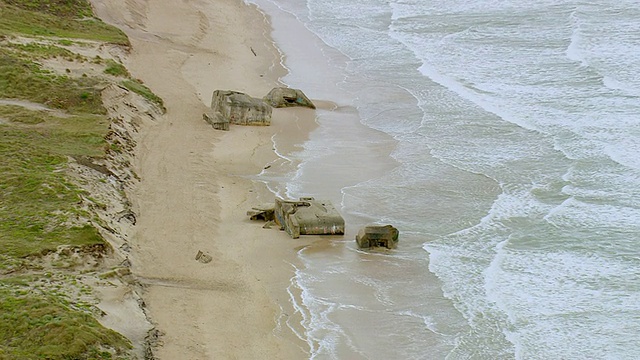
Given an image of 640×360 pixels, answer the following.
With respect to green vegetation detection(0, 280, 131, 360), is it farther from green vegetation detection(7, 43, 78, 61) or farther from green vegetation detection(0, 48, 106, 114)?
green vegetation detection(7, 43, 78, 61)

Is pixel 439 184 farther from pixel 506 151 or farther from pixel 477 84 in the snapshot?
pixel 477 84

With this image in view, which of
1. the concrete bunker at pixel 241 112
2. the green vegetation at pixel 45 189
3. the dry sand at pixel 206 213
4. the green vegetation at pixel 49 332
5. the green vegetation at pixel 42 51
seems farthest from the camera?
the green vegetation at pixel 42 51

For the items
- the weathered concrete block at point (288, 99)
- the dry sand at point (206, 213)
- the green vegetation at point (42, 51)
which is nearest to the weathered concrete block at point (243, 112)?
the dry sand at point (206, 213)

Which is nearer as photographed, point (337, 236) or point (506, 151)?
point (337, 236)

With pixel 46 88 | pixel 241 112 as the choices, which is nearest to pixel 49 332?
pixel 46 88

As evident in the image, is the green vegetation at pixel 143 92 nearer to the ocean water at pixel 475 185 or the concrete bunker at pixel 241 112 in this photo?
the concrete bunker at pixel 241 112

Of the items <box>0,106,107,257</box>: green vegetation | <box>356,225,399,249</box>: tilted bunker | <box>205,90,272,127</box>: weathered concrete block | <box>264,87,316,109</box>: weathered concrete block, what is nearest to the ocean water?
<box>356,225,399,249</box>: tilted bunker

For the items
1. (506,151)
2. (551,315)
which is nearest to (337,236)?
(551,315)
